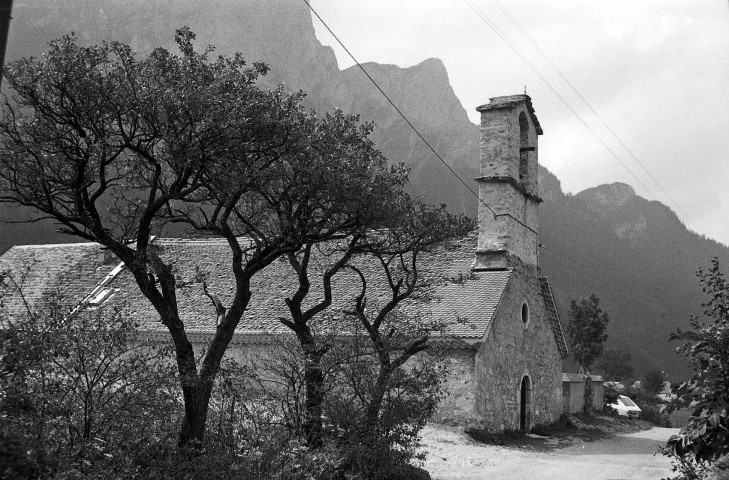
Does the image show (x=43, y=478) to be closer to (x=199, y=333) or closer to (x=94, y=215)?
(x=94, y=215)

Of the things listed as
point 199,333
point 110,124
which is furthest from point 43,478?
point 199,333

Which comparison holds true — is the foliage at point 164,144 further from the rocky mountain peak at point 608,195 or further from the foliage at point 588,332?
the rocky mountain peak at point 608,195

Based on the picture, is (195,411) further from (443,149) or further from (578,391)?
(443,149)

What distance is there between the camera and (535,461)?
1562 cm

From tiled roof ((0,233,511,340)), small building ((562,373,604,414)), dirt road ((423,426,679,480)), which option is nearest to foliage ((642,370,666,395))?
small building ((562,373,604,414))

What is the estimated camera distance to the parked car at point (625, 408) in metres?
32.0

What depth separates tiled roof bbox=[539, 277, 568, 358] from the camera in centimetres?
2450

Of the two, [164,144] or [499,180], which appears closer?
[164,144]

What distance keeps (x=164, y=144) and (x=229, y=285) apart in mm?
13676

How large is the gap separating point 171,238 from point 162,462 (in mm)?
19306

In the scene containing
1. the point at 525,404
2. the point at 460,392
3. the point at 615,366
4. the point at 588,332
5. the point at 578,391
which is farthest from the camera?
the point at 615,366

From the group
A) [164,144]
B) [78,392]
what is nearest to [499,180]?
[164,144]

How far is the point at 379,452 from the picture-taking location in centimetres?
1014

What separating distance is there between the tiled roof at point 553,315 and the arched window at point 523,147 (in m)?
3.71
